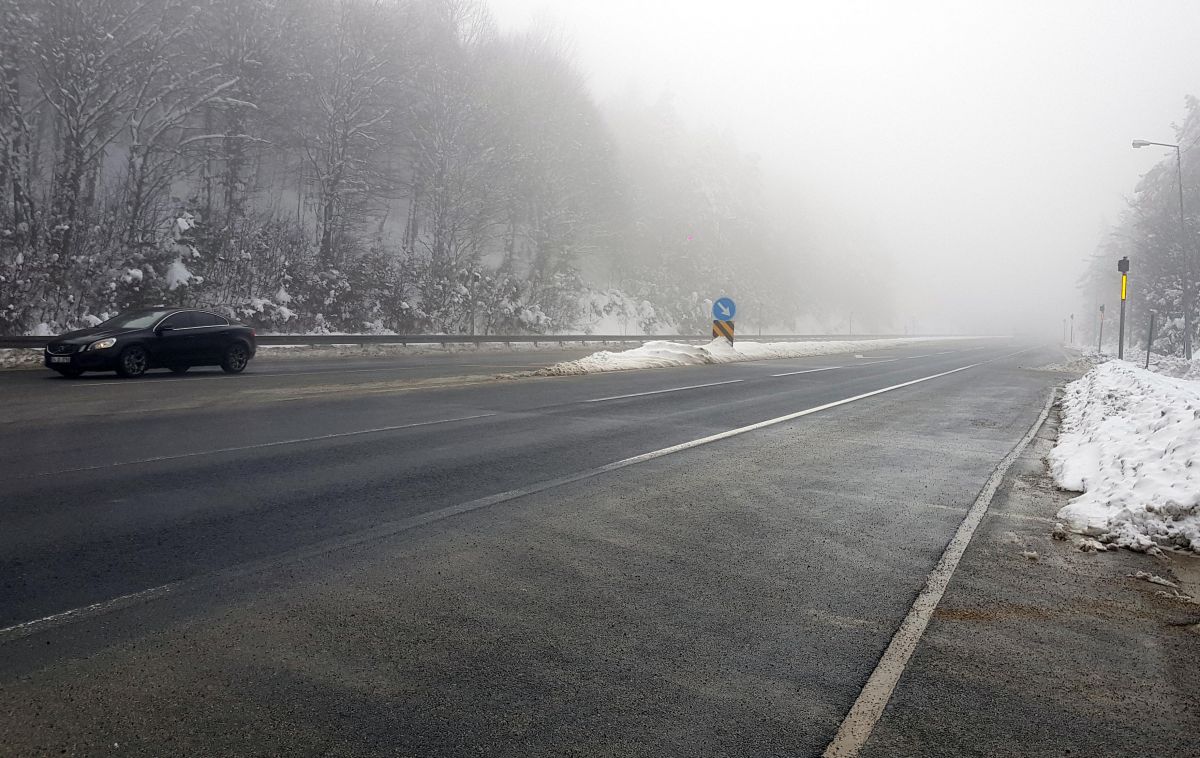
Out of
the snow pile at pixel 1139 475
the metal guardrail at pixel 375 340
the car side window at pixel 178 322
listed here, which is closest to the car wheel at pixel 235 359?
the car side window at pixel 178 322

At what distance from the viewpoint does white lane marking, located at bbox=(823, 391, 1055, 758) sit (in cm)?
258

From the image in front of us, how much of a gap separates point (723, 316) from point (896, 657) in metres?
24.6

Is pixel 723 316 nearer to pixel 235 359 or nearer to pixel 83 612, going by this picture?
pixel 235 359

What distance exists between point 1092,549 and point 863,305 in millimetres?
113733

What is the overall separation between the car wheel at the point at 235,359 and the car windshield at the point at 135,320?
5.23 feet

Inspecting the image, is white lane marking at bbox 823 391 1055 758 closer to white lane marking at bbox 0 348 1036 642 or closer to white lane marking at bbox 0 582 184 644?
white lane marking at bbox 0 348 1036 642

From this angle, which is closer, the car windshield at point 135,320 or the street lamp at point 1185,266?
the car windshield at point 135,320

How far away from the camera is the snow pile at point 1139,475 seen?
5266 mm

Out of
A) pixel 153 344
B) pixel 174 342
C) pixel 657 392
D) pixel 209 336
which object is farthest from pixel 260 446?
pixel 209 336

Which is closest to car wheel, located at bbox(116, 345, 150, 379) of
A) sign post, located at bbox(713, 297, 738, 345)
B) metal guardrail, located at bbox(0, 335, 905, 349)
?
metal guardrail, located at bbox(0, 335, 905, 349)

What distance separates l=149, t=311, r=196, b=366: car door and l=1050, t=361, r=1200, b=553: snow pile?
1638 cm

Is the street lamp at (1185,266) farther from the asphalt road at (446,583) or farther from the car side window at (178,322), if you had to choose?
the car side window at (178,322)

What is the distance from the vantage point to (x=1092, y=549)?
513 cm

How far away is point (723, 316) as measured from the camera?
2733cm
